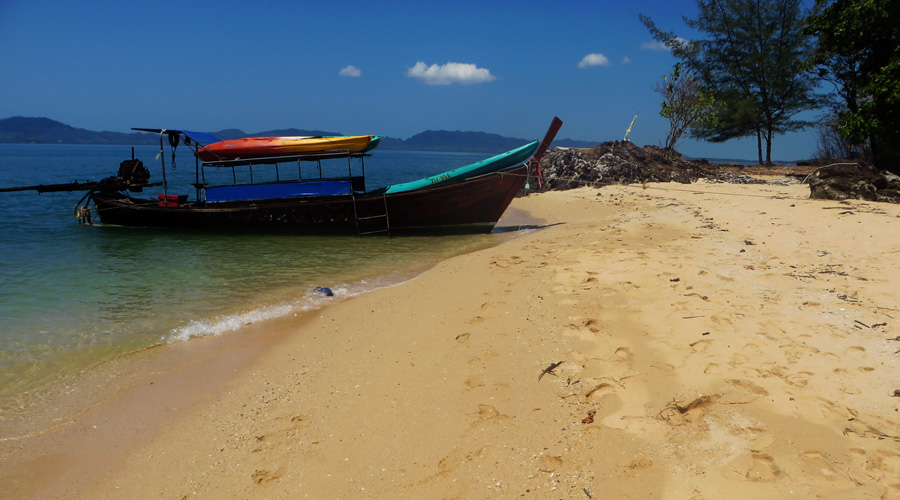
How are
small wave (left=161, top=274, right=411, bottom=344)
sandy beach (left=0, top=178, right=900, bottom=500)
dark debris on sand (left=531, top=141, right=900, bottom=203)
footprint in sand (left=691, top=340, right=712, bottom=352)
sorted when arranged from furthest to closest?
dark debris on sand (left=531, top=141, right=900, bottom=203)
small wave (left=161, top=274, right=411, bottom=344)
footprint in sand (left=691, top=340, right=712, bottom=352)
sandy beach (left=0, top=178, right=900, bottom=500)

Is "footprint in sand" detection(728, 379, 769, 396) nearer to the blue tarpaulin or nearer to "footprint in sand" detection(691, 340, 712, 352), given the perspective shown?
"footprint in sand" detection(691, 340, 712, 352)

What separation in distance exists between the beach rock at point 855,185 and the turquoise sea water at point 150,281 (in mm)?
8582

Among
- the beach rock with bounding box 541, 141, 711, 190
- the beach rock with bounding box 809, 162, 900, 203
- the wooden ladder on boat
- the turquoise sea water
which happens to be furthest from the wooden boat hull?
the beach rock with bounding box 541, 141, 711, 190

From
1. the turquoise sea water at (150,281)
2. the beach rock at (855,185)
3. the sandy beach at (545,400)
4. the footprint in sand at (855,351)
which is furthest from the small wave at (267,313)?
the beach rock at (855,185)

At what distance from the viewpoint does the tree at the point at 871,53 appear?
13.3m

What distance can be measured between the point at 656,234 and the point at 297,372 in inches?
314

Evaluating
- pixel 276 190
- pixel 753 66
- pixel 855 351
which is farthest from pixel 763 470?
pixel 753 66

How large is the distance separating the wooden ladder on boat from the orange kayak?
5.07ft

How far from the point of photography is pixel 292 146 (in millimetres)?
13609

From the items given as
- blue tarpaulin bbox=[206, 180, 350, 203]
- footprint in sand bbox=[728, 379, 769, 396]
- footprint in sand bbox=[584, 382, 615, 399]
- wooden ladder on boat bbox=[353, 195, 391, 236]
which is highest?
blue tarpaulin bbox=[206, 180, 350, 203]

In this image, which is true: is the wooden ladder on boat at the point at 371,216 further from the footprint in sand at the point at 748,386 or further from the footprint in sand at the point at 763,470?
the footprint in sand at the point at 763,470

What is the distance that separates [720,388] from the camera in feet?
12.3

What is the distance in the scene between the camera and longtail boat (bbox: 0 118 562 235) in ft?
45.1

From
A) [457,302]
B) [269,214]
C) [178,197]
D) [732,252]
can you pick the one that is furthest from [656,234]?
Result: [178,197]
